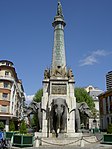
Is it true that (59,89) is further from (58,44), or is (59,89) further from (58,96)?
(58,44)

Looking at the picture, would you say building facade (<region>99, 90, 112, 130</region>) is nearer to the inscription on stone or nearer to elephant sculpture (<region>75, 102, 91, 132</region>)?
elephant sculpture (<region>75, 102, 91, 132</region>)

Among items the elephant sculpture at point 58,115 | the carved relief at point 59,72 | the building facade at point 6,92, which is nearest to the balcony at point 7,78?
the building facade at point 6,92

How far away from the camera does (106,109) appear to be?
7106 cm

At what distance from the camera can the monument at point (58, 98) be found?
20469mm

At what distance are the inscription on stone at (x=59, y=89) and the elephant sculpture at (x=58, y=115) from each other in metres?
1.21

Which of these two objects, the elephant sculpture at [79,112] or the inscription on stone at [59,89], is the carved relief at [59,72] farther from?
the elephant sculpture at [79,112]

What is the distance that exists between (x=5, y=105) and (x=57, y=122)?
3473cm

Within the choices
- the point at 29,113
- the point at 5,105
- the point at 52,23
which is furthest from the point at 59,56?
the point at 5,105

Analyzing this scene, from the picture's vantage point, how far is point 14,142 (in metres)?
18.4

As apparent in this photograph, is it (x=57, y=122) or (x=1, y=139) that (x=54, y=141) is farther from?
(x=1, y=139)

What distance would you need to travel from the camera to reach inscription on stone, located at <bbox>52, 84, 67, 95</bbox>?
22094mm

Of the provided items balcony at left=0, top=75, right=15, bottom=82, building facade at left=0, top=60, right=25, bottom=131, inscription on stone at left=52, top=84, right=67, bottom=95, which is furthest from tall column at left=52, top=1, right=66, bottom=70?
building facade at left=0, top=60, right=25, bottom=131

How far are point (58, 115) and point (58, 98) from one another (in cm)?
176

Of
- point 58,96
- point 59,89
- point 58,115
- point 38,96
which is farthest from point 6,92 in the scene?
point 58,115
